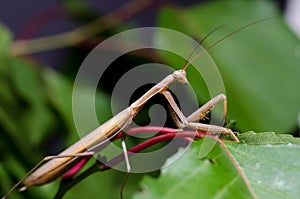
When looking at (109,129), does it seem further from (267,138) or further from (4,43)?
(4,43)

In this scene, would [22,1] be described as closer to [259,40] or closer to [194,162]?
[259,40]

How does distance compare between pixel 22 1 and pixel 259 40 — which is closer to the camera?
pixel 259 40

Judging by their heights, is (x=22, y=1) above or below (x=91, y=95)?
above

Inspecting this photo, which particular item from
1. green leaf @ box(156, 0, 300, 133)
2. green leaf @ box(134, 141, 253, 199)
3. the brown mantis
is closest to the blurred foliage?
green leaf @ box(156, 0, 300, 133)

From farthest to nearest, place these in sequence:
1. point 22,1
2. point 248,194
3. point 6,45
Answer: point 22,1 → point 6,45 → point 248,194

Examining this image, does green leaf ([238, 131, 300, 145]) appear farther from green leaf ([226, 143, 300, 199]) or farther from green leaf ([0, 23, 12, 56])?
green leaf ([0, 23, 12, 56])

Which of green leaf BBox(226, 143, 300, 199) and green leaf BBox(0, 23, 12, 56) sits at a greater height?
green leaf BBox(0, 23, 12, 56)

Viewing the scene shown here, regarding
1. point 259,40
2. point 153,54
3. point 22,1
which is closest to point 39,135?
point 153,54

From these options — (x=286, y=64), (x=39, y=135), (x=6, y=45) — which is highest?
(x=6, y=45)

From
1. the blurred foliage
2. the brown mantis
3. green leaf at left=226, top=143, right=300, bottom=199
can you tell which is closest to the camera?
green leaf at left=226, top=143, right=300, bottom=199
